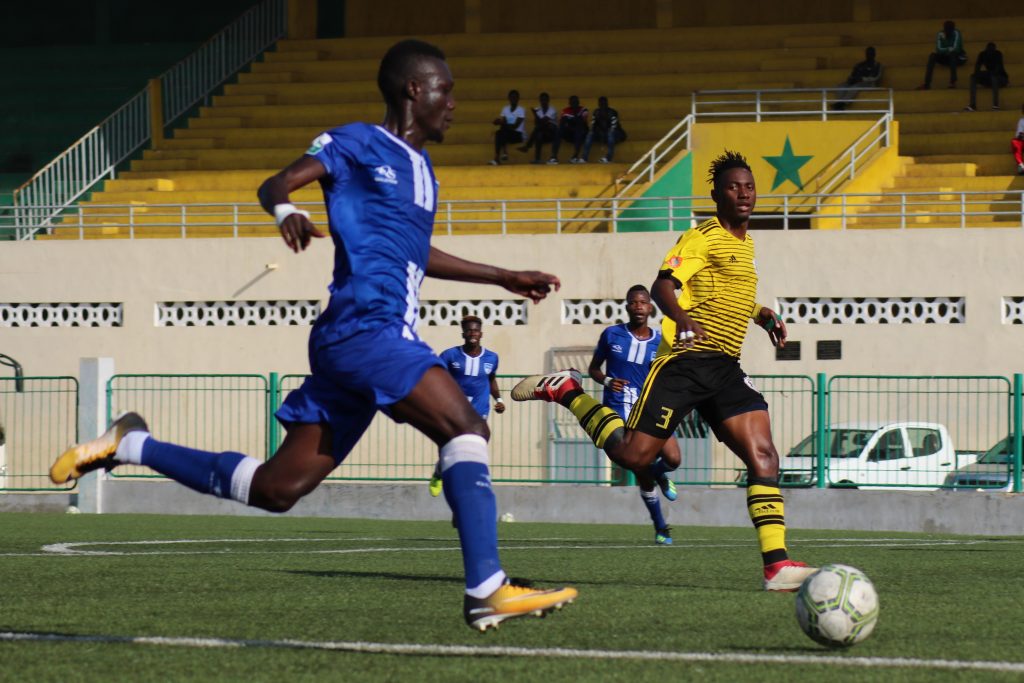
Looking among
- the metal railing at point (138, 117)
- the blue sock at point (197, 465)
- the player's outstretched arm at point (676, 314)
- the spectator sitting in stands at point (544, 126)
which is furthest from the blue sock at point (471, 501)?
the spectator sitting in stands at point (544, 126)

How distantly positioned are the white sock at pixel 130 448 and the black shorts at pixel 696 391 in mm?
3175

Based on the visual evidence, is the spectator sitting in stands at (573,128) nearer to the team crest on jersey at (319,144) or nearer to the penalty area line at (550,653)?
the team crest on jersey at (319,144)

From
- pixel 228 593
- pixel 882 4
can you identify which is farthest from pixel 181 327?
pixel 228 593

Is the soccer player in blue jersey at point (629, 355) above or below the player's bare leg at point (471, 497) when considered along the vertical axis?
above

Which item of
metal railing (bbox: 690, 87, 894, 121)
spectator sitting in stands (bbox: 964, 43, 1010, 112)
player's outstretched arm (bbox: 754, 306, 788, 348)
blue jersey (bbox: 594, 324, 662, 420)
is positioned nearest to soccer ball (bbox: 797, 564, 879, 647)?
player's outstretched arm (bbox: 754, 306, 788, 348)

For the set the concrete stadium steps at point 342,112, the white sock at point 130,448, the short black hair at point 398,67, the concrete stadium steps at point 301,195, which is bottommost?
the white sock at point 130,448

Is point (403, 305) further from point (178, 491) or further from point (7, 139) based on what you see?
point (7, 139)

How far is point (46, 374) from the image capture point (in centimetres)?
2709

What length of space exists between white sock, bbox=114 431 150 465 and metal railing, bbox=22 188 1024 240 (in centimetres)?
1893

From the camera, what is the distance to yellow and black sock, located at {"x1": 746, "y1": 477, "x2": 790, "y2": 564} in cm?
845

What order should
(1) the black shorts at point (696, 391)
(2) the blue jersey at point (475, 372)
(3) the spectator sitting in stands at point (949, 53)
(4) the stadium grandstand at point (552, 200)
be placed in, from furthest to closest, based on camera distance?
(3) the spectator sitting in stands at point (949, 53) < (4) the stadium grandstand at point (552, 200) < (2) the blue jersey at point (475, 372) < (1) the black shorts at point (696, 391)

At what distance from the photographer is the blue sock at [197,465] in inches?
250

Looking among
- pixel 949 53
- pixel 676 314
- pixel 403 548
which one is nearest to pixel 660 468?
pixel 403 548

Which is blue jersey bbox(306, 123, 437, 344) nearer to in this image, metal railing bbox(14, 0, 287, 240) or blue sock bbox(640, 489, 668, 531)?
blue sock bbox(640, 489, 668, 531)
